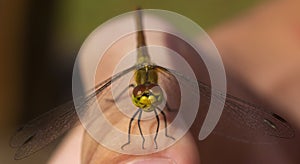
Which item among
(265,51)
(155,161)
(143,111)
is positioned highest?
(265,51)

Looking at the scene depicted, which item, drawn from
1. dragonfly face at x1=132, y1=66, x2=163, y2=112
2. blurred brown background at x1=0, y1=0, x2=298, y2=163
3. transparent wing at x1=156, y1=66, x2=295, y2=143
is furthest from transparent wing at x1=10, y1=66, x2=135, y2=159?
blurred brown background at x1=0, y1=0, x2=298, y2=163

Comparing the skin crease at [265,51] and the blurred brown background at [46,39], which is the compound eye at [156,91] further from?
the blurred brown background at [46,39]

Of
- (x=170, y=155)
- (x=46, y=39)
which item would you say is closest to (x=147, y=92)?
(x=170, y=155)

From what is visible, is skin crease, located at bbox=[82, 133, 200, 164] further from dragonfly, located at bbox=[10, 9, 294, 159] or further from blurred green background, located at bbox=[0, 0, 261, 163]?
blurred green background, located at bbox=[0, 0, 261, 163]

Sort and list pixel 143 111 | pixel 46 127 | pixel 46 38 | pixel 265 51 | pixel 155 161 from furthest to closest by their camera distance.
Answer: pixel 46 38, pixel 265 51, pixel 46 127, pixel 143 111, pixel 155 161

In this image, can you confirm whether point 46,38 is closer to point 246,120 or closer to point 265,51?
point 265,51
